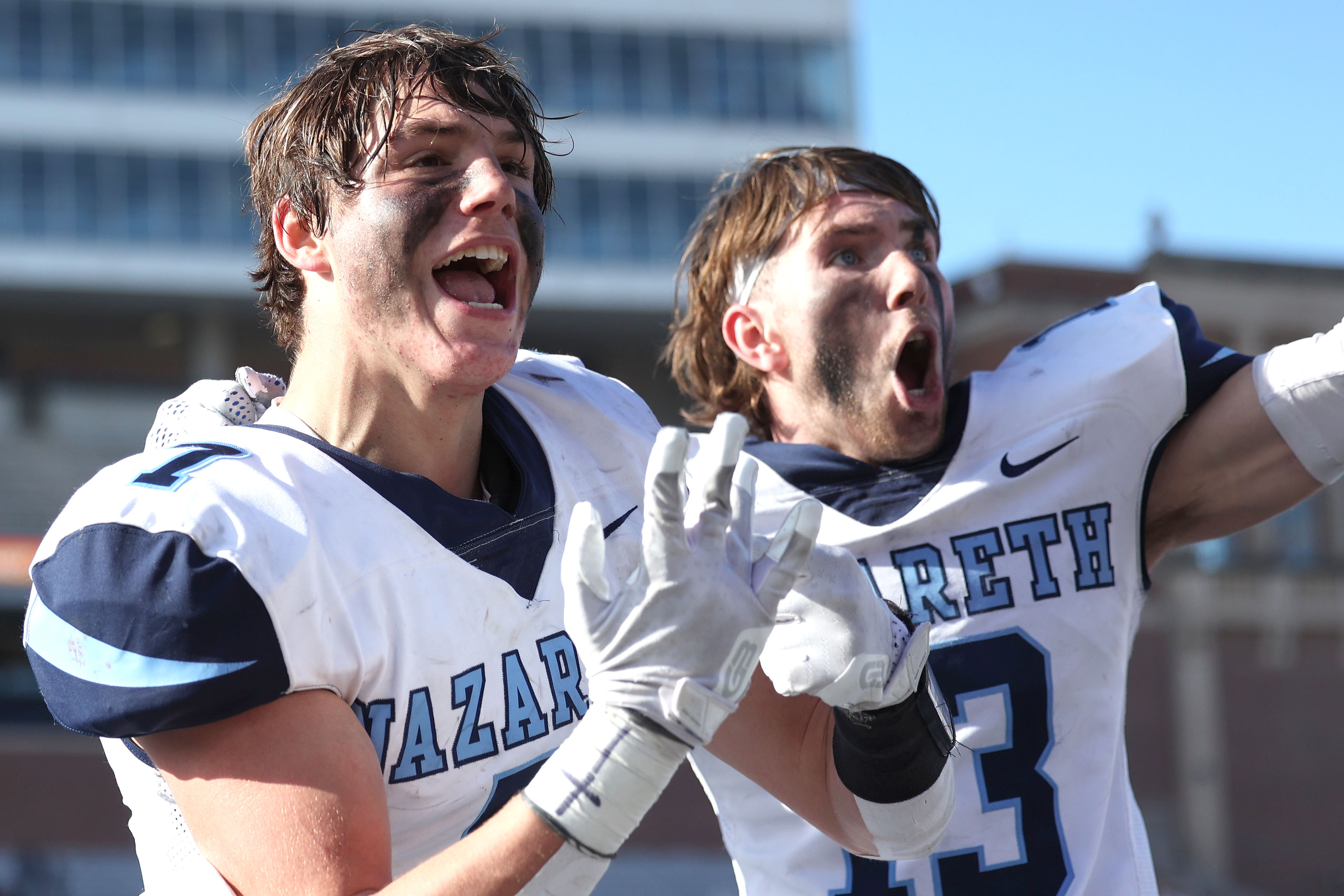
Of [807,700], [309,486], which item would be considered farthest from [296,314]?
[807,700]

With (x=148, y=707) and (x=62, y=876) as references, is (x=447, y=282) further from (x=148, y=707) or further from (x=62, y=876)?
(x=62, y=876)

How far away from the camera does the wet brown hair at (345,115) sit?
2465 millimetres

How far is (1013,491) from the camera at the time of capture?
3285 millimetres

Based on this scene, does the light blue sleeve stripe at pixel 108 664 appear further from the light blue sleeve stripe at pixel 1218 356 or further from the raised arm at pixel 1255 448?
the light blue sleeve stripe at pixel 1218 356

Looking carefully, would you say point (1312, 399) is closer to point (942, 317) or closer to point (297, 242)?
point (942, 317)

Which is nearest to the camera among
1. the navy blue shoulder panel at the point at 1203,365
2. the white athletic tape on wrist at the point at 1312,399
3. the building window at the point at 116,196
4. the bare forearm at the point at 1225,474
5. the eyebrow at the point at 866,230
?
the white athletic tape on wrist at the point at 1312,399

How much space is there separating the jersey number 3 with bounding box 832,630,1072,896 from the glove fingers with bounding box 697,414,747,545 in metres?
1.31

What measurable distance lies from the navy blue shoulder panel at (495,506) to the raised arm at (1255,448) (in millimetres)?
1504

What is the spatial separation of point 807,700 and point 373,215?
1165 mm

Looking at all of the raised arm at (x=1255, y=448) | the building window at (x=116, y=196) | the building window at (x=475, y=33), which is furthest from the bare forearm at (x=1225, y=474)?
the building window at (x=116, y=196)

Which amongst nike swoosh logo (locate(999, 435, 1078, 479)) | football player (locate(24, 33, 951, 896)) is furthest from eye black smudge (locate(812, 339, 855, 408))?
football player (locate(24, 33, 951, 896))

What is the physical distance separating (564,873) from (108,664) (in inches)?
26.5

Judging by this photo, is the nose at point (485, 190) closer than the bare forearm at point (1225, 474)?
Yes

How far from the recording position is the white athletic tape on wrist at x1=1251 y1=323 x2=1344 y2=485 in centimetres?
305
